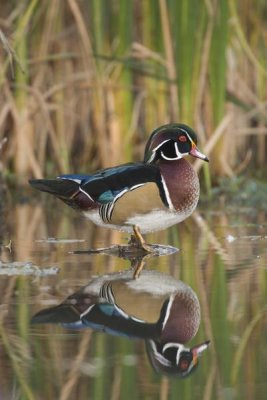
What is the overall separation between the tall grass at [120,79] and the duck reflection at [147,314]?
385cm

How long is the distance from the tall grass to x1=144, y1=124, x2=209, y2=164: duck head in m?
2.26

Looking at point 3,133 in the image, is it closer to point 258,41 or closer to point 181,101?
point 181,101

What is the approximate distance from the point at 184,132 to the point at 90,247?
0.89 m

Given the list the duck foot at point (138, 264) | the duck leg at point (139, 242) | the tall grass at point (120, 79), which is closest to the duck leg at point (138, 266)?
the duck foot at point (138, 264)

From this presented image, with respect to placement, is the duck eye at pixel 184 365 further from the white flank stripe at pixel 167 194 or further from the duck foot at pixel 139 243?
the duck foot at pixel 139 243

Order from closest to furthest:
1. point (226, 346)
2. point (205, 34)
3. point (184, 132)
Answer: point (226, 346) → point (184, 132) → point (205, 34)

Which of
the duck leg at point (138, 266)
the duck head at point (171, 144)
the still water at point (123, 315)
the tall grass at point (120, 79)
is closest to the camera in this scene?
the still water at point (123, 315)

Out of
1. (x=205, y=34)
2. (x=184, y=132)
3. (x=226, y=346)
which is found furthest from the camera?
(x=205, y=34)

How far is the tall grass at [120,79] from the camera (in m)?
9.59

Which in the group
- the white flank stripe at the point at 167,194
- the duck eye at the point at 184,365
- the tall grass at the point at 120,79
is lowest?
the duck eye at the point at 184,365

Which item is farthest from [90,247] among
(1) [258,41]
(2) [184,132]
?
(1) [258,41]

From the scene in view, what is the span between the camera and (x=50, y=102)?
35.9ft

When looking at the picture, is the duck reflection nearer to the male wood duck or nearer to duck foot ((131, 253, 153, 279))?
duck foot ((131, 253, 153, 279))

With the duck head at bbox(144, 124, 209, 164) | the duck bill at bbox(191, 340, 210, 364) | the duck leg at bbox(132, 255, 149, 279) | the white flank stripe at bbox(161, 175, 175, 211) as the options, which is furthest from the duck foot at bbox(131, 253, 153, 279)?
the duck bill at bbox(191, 340, 210, 364)
